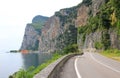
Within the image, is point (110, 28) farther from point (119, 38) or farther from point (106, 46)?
point (119, 38)

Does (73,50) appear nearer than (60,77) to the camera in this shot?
No

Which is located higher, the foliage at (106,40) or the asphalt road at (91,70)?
the foliage at (106,40)

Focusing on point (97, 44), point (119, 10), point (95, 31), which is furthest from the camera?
point (95, 31)

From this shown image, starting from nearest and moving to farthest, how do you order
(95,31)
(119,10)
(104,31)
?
1. (119,10)
2. (104,31)
3. (95,31)

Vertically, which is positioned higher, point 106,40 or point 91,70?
point 106,40

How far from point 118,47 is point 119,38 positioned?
218 cm

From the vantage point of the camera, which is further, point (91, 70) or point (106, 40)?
point (106, 40)

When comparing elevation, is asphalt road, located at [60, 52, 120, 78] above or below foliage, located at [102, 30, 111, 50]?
below

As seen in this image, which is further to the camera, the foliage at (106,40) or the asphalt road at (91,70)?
the foliage at (106,40)

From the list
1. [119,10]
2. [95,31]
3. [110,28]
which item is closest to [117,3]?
[119,10]

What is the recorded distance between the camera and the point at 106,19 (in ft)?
298

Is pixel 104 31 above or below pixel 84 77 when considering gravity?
above

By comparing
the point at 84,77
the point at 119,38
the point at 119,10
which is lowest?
the point at 84,77

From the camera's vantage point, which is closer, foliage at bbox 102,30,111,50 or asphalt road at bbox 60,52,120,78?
asphalt road at bbox 60,52,120,78
